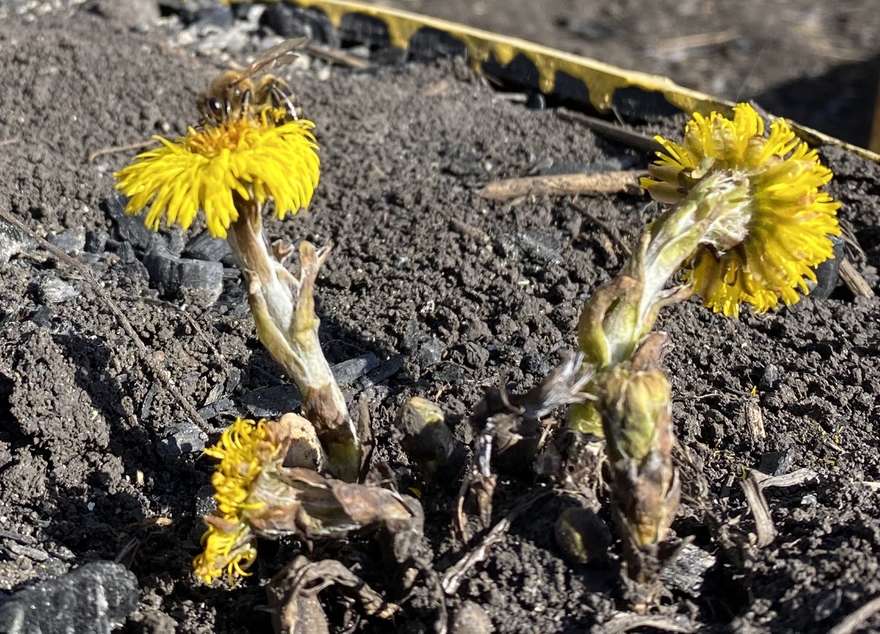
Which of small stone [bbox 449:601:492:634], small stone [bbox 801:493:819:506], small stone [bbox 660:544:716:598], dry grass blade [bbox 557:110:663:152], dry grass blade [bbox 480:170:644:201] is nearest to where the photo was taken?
small stone [bbox 449:601:492:634]

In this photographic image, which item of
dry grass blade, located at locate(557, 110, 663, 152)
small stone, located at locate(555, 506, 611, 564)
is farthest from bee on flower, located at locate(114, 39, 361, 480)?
dry grass blade, located at locate(557, 110, 663, 152)

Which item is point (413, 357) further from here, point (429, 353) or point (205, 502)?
point (205, 502)

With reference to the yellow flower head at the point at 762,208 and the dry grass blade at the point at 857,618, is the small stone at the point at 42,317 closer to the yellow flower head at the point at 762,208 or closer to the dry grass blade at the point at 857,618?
the yellow flower head at the point at 762,208

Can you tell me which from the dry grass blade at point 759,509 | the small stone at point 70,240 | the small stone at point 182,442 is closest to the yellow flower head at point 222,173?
the small stone at point 182,442

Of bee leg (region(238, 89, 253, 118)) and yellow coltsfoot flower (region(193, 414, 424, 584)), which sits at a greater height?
bee leg (region(238, 89, 253, 118))

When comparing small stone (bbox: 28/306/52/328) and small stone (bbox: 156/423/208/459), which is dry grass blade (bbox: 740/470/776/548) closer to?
small stone (bbox: 156/423/208/459)

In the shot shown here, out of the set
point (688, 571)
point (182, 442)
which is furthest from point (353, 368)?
point (688, 571)
